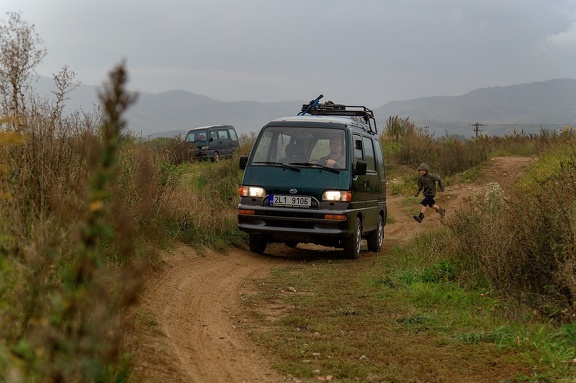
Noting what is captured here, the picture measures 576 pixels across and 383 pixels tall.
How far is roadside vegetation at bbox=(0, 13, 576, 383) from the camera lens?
2301 millimetres

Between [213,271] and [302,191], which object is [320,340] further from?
[302,191]

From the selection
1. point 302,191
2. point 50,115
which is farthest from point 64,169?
point 302,191

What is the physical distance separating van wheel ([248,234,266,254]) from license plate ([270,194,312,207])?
982 mm

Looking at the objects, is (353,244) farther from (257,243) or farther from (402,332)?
(402,332)

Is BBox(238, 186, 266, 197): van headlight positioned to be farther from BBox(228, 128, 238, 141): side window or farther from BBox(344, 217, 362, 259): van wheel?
BBox(228, 128, 238, 141): side window

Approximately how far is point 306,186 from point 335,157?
0.82 meters

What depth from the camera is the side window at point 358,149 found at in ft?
39.6

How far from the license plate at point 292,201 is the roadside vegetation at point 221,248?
1.01 m

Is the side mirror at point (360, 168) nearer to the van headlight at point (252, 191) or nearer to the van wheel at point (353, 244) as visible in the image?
the van wheel at point (353, 244)

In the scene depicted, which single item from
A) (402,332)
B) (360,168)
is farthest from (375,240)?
(402,332)

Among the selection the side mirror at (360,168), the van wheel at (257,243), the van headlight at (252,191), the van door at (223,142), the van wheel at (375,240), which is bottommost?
the van wheel at (375,240)

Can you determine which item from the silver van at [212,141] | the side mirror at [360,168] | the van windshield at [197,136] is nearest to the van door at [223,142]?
the silver van at [212,141]

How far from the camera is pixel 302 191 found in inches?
438

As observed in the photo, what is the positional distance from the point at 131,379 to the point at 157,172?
7438 mm
